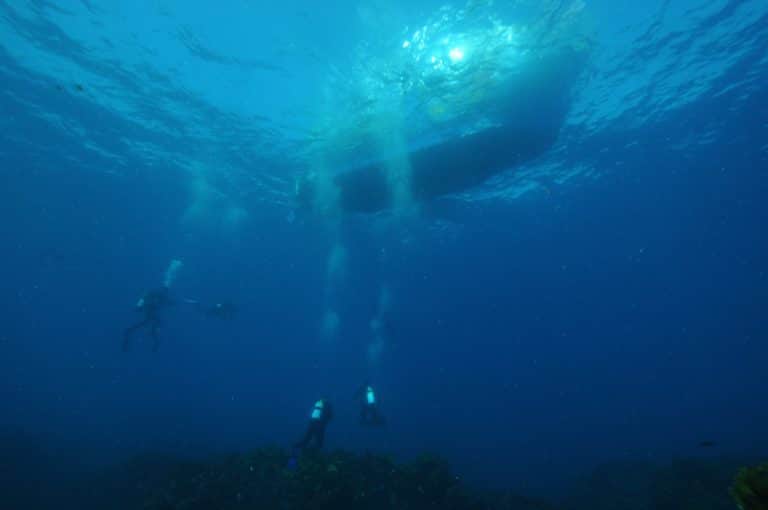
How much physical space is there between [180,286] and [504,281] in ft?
147

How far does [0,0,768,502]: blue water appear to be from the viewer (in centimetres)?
1350

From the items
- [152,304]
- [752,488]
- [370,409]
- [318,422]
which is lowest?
[752,488]

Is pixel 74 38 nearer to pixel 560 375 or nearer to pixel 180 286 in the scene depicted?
pixel 180 286

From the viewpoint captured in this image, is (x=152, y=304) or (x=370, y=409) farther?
(x=152, y=304)

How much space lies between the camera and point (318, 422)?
A: 11.9 metres

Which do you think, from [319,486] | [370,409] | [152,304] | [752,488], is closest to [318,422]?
[370,409]

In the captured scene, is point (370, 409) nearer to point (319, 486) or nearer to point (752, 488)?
point (319, 486)

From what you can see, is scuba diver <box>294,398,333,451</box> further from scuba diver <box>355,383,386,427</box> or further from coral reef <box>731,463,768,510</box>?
coral reef <box>731,463,768,510</box>

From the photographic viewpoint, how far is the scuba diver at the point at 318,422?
453 inches

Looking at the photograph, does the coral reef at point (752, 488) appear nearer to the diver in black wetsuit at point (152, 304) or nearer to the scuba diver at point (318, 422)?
the scuba diver at point (318, 422)

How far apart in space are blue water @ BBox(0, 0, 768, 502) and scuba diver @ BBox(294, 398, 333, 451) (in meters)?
10.7

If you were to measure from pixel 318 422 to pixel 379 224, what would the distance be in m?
17.2

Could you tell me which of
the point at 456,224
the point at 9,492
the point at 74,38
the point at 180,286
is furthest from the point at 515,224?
the point at 180,286

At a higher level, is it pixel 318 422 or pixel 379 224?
pixel 379 224
